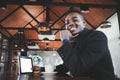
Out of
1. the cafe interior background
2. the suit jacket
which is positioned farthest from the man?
the cafe interior background

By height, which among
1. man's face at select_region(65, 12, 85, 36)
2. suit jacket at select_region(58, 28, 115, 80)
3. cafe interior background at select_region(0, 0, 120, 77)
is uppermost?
cafe interior background at select_region(0, 0, 120, 77)

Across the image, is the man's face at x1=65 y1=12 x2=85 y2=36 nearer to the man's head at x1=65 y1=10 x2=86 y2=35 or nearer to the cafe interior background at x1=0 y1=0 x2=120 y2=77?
the man's head at x1=65 y1=10 x2=86 y2=35

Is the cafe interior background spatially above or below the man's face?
above

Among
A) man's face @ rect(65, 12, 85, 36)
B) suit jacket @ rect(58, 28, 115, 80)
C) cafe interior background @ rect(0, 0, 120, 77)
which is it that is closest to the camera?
suit jacket @ rect(58, 28, 115, 80)

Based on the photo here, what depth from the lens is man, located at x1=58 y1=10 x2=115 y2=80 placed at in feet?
4.59

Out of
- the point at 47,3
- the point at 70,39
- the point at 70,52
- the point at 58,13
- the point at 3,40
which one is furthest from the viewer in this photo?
the point at 3,40

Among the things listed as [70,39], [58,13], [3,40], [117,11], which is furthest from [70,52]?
→ [3,40]

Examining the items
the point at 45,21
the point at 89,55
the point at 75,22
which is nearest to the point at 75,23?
the point at 75,22

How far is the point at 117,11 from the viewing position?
721 centimetres

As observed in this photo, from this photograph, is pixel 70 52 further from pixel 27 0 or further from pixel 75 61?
pixel 27 0

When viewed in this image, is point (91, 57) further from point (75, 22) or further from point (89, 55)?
point (75, 22)

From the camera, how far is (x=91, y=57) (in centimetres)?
141

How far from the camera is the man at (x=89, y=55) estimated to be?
1.40 m

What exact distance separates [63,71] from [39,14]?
23.1 ft
